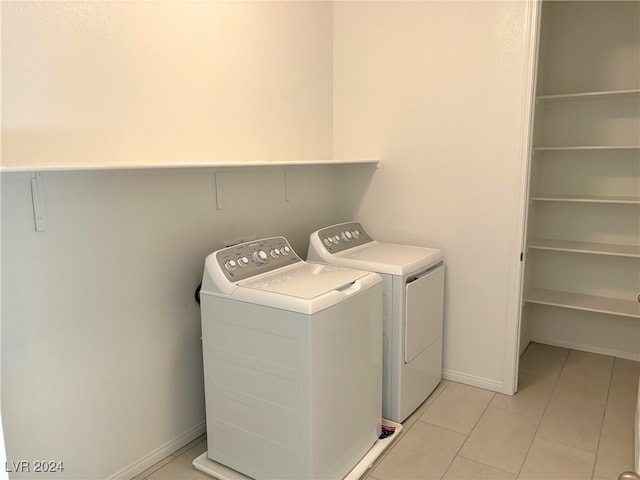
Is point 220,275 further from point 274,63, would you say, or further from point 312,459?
point 274,63

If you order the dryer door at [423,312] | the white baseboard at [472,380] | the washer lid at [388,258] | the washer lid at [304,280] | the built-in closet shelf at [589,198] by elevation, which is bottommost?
the white baseboard at [472,380]

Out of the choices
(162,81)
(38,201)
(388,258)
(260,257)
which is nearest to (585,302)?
(388,258)

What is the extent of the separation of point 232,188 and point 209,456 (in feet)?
4.18

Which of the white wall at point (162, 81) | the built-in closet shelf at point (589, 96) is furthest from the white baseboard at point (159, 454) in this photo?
the built-in closet shelf at point (589, 96)

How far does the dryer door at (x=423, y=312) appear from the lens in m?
2.41

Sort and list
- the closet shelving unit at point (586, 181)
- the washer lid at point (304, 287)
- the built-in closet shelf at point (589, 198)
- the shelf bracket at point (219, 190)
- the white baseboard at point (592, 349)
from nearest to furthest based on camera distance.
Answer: the washer lid at point (304, 287)
the shelf bracket at point (219, 190)
the built-in closet shelf at point (589, 198)
the closet shelving unit at point (586, 181)
the white baseboard at point (592, 349)

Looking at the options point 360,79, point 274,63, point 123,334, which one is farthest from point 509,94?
point 123,334

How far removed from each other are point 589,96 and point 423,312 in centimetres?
179

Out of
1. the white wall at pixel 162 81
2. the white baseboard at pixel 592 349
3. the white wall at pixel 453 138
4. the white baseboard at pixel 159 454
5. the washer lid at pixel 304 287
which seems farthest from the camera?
the white baseboard at pixel 592 349

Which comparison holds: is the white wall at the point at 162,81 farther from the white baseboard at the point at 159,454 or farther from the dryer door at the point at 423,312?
the white baseboard at the point at 159,454

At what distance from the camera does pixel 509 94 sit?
8.30ft

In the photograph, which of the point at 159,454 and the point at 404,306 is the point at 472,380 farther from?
the point at 159,454

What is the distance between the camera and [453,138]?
2734mm

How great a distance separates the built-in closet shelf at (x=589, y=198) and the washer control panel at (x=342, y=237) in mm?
1146
